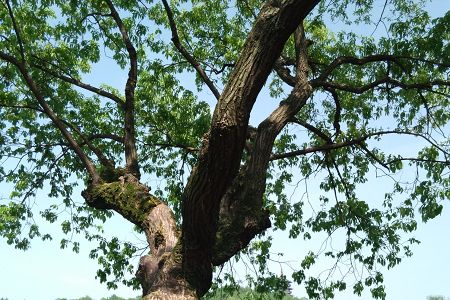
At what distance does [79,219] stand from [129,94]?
4561mm

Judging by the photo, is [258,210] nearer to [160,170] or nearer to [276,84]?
[160,170]

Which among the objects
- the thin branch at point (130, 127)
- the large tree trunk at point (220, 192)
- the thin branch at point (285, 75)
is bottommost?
the large tree trunk at point (220, 192)

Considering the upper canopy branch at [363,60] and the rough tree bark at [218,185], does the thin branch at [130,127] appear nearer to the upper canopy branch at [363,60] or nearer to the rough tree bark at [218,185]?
the rough tree bark at [218,185]

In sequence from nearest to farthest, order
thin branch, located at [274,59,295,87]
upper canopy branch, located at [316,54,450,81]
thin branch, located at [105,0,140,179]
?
thin branch, located at [105,0,140,179] → upper canopy branch, located at [316,54,450,81] → thin branch, located at [274,59,295,87]

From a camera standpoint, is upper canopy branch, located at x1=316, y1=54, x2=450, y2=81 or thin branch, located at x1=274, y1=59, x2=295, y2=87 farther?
thin branch, located at x1=274, y1=59, x2=295, y2=87

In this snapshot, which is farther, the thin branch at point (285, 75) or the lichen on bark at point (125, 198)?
the thin branch at point (285, 75)

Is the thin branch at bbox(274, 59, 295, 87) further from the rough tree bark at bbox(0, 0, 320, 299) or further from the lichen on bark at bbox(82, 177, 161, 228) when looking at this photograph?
the lichen on bark at bbox(82, 177, 161, 228)

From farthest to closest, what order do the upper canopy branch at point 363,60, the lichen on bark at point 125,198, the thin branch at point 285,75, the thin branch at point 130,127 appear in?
the thin branch at point 285,75
the upper canopy branch at point 363,60
the thin branch at point 130,127
the lichen on bark at point 125,198

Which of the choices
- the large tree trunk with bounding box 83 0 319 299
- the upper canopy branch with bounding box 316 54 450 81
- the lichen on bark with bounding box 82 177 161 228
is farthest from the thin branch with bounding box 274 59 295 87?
the lichen on bark with bounding box 82 177 161 228

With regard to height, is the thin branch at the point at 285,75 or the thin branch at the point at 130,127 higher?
the thin branch at the point at 285,75

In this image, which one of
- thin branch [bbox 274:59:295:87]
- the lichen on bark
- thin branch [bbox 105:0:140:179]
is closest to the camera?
the lichen on bark

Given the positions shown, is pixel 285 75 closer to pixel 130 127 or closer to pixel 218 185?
pixel 130 127

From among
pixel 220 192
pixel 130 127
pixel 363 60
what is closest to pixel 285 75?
pixel 363 60

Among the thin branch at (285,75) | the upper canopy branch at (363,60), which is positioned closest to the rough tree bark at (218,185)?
the upper canopy branch at (363,60)
